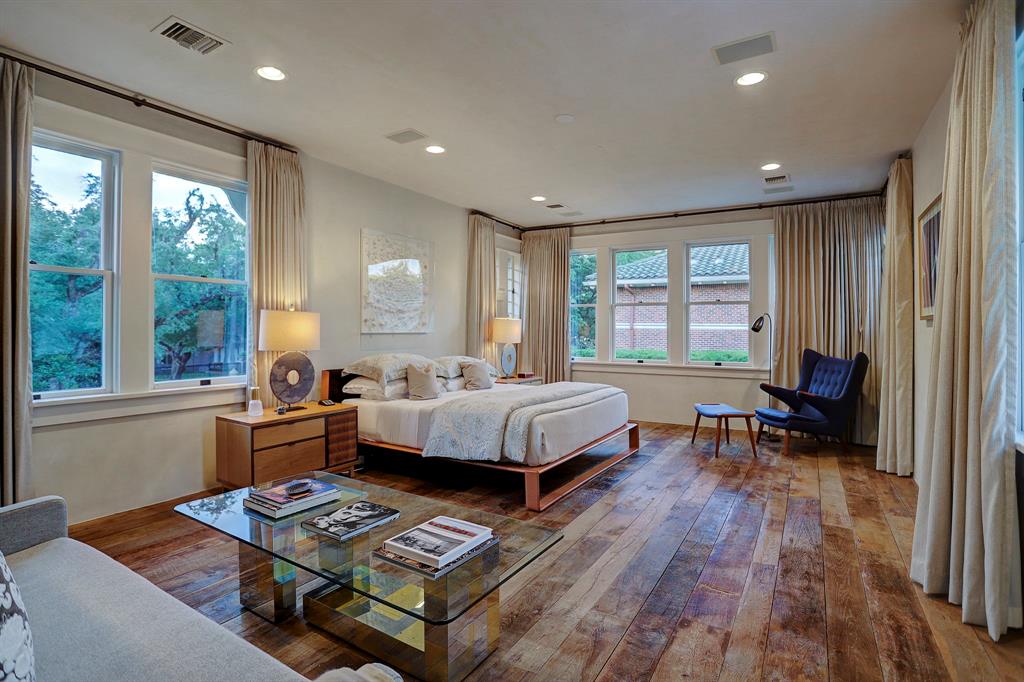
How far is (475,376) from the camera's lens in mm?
5156

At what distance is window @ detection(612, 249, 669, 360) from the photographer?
6711mm

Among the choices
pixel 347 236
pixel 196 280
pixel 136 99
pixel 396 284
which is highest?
pixel 136 99

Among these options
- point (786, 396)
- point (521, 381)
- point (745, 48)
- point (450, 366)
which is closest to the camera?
point (745, 48)

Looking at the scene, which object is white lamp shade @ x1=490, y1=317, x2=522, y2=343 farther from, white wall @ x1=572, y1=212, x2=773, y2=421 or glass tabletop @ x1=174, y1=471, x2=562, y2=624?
glass tabletop @ x1=174, y1=471, x2=562, y2=624

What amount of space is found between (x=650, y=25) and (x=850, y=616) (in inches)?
110

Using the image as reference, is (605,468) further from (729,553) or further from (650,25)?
(650,25)

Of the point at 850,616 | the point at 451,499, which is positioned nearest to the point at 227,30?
the point at 451,499

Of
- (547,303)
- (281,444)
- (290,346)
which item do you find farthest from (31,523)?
(547,303)

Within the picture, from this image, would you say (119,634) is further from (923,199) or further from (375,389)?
(923,199)

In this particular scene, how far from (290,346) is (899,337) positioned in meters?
4.81

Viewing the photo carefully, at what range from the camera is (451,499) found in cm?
357

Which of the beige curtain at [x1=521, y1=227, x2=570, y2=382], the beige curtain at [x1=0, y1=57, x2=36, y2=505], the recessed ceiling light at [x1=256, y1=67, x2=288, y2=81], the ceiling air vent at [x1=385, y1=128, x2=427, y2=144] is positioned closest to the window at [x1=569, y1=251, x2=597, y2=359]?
the beige curtain at [x1=521, y1=227, x2=570, y2=382]

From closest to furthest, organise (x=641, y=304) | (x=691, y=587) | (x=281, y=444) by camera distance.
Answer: (x=691, y=587)
(x=281, y=444)
(x=641, y=304)

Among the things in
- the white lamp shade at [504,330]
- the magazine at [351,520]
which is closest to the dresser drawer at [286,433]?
the magazine at [351,520]
